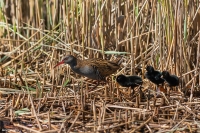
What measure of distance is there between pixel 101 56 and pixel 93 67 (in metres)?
0.83

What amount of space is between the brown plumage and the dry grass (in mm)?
186

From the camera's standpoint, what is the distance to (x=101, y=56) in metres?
8.47

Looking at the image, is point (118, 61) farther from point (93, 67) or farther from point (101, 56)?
point (101, 56)

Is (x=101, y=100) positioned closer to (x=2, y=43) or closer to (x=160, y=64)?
(x=160, y=64)

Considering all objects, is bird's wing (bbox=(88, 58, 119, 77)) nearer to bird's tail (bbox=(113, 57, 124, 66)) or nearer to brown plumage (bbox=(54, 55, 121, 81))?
brown plumage (bbox=(54, 55, 121, 81))

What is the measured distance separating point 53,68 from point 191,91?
2.04m

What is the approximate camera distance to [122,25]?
27.9 ft

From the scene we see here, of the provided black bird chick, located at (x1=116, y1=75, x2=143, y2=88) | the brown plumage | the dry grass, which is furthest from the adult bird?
black bird chick, located at (x1=116, y1=75, x2=143, y2=88)

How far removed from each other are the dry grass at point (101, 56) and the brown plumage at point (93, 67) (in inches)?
7.3

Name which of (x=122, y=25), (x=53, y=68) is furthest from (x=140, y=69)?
(x=53, y=68)

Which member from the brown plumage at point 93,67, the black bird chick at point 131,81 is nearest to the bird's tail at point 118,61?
the brown plumage at point 93,67

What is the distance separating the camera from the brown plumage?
7.62m

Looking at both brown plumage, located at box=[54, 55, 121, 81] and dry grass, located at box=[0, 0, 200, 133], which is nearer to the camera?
dry grass, located at box=[0, 0, 200, 133]

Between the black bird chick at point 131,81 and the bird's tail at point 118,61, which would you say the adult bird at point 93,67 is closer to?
the bird's tail at point 118,61
